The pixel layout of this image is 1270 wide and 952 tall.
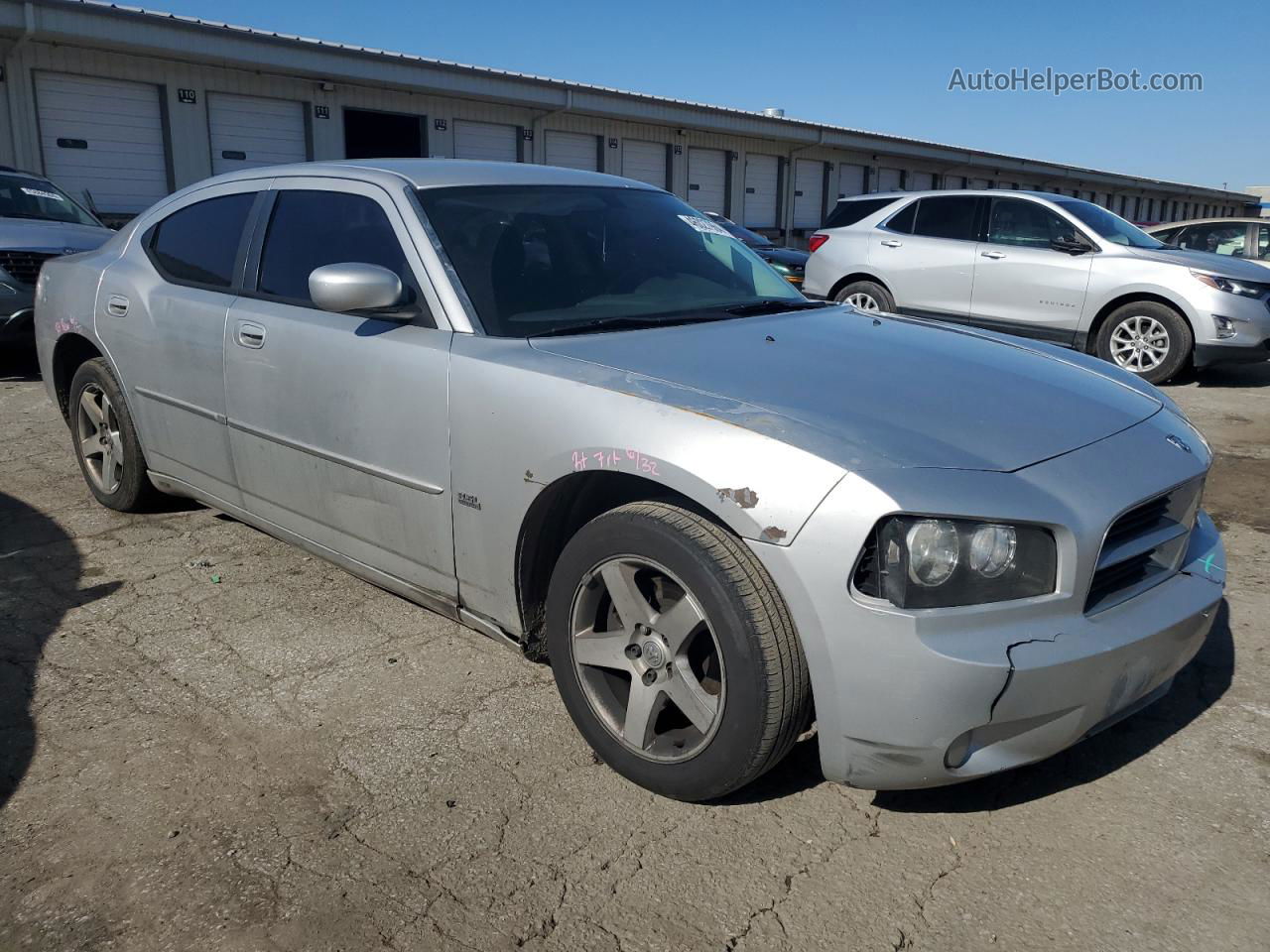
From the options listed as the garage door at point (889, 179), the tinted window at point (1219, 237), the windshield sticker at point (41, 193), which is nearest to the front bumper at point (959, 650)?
the windshield sticker at point (41, 193)

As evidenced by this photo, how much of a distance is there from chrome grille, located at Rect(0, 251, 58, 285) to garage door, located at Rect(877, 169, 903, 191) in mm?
26158

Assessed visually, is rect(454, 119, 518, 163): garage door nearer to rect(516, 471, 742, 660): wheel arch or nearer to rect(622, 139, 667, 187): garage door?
rect(622, 139, 667, 187): garage door

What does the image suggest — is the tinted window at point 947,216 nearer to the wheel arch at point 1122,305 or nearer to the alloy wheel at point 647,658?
the wheel arch at point 1122,305

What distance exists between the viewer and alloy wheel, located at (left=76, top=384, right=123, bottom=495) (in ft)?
15.0

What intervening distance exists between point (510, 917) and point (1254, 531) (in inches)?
161

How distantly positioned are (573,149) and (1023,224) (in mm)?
14186

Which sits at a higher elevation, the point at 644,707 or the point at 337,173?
the point at 337,173

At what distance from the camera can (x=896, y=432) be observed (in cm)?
228

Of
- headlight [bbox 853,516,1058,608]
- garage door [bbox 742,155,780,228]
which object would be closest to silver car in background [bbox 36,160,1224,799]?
headlight [bbox 853,516,1058,608]

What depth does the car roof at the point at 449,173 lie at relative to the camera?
3.39 metres

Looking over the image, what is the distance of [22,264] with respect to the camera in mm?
8164

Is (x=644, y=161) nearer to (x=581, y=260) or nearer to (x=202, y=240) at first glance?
(x=202, y=240)

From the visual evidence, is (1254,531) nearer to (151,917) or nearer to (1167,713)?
(1167,713)

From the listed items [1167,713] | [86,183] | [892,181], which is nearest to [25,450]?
[1167,713]
